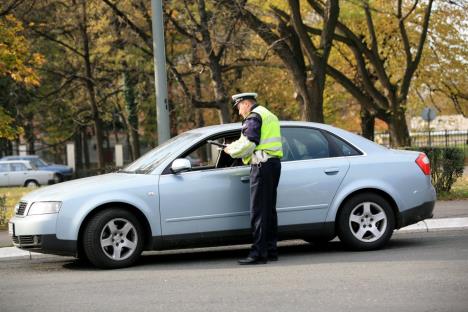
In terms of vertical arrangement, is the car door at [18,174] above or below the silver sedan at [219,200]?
above

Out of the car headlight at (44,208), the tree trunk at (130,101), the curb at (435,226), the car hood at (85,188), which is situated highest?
the tree trunk at (130,101)

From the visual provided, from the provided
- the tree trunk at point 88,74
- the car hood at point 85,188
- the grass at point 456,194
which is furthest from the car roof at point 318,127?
the tree trunk at point 88,74

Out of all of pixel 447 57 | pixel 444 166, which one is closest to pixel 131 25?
pixel 444 166

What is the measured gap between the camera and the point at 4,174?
41.8 m

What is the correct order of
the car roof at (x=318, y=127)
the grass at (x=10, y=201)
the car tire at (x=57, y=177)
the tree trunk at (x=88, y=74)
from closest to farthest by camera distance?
the car roof at (x=318, y=127) → the grass at (x=10, y=201) → the tree trunk at (x=88, y=74) → the car tire at (x=57, y=177)

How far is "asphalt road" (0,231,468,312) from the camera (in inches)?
265

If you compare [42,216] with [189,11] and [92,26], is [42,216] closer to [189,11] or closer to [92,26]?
[189,11]

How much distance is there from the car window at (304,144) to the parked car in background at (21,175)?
111 feet

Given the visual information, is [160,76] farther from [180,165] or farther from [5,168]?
[5,168]

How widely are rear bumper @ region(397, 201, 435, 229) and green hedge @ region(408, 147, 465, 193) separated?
616cm

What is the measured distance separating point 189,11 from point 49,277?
54.1ft

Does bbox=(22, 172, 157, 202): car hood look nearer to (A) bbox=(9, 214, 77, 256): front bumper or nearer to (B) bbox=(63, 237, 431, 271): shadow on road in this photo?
(A) bbox=(9, 214, 77, 256): front bumper

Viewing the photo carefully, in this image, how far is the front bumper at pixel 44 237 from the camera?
891 centimetres

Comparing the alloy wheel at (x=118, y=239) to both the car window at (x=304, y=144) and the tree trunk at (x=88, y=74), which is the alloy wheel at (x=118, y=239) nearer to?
the car window at (x=304, y=144)
